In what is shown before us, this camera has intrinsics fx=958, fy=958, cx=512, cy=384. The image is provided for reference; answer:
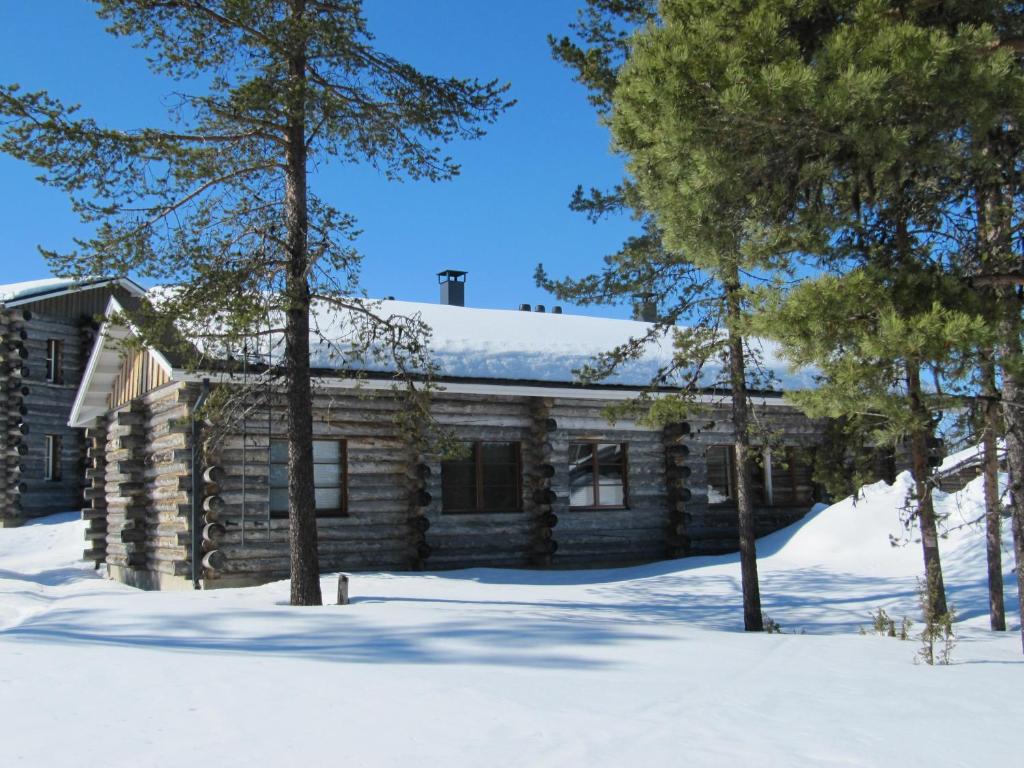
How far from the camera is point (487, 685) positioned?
666 cm

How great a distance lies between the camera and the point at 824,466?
1659 cm

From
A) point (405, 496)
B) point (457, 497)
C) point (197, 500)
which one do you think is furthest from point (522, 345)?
point (197, 500)

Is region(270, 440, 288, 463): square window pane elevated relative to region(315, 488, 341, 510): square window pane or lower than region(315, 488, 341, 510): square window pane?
elevated

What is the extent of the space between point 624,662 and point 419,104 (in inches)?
325

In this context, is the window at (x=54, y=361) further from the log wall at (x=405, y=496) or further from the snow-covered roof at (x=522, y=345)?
the snow-covered roof at (x=522, y=345)

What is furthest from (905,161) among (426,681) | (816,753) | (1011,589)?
(1011,589)

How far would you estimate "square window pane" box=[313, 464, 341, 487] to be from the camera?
632 inches

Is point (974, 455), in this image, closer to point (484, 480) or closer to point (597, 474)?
point (484, 480)

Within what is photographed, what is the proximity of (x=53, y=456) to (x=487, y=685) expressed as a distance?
2661cm

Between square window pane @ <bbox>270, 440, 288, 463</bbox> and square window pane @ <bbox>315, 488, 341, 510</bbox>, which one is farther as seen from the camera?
square window pane @ <bbox>315, 488, 341, 510</bbox>

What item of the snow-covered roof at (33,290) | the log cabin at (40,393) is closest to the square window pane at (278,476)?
the snow-covered roof at (33,290)

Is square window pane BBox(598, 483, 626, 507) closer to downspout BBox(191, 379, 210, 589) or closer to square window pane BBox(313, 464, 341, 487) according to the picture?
square window pane BBox(313, 464, 341, 487)

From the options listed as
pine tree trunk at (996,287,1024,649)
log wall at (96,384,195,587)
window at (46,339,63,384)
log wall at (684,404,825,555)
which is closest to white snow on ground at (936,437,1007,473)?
pine tree trunk at (996,287,1024,649)

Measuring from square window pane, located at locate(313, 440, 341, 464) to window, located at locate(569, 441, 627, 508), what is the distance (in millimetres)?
4623
